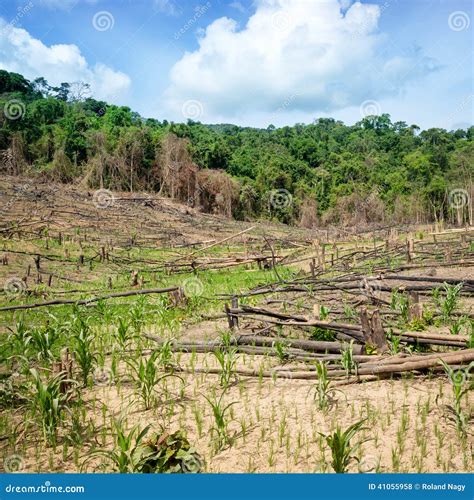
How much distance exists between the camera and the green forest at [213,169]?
150 ft

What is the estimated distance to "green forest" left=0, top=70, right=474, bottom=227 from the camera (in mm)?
45719

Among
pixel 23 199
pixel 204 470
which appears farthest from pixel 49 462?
pixel 23 199

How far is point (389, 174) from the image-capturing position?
227 ft

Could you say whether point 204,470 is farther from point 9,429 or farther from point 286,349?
point 286,349

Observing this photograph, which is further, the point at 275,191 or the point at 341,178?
the point at 341,178

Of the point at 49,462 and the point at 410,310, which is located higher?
the point at 410,310

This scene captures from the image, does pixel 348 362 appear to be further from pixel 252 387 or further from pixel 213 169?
pixel 213 169

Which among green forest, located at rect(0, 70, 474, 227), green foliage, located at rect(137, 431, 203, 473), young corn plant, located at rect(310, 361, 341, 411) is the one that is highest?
green forest, located at rect(0, 70, 474, 227)

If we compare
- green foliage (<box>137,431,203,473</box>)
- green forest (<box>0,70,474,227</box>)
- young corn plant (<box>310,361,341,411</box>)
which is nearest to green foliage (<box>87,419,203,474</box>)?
green foliage (<box>137,431,203,473</box>)

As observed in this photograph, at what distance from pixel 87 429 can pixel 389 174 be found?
70.2 meters

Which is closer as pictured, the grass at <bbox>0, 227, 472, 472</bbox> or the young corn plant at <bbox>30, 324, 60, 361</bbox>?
the grass at <bbox>0, 227, 472, 472</bbox>

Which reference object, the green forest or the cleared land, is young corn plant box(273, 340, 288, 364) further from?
the green forest

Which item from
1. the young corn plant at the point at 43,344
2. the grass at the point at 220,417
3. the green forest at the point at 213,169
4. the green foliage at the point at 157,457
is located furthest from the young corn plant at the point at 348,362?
the green forest at the point at 213,169

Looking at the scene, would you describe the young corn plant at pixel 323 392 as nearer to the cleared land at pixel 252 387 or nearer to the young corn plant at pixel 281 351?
the cleared land at pixel 252 387
